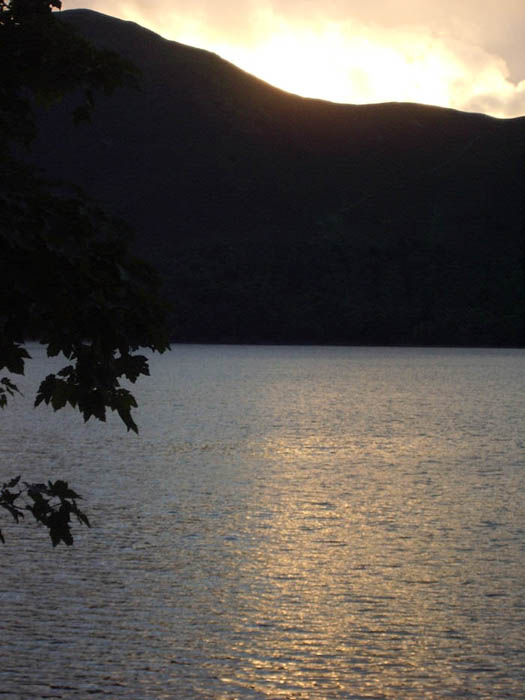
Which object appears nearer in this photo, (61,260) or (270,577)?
(61,260)

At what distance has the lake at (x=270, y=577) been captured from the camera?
1067 cm

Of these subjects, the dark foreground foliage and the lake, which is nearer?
the dark foreground foliage

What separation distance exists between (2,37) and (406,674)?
7077 millimetres

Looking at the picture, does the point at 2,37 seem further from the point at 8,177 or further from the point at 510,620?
the point at 510,620

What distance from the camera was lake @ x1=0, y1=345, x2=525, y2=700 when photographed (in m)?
10.7

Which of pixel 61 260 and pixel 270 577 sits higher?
pixel 61 260

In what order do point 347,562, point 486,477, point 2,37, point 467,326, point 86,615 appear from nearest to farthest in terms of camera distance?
point 2,37 → point 86,615 → point 347,562 → point 486,477 → point 467,326

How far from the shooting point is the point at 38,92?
7109 millimetres

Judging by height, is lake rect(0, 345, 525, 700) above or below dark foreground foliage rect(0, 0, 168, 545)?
below

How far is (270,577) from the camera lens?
14.9 m

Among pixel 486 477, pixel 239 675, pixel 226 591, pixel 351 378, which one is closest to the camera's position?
pixel 239 675

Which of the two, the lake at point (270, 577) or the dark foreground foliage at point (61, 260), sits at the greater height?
the dark foreground foliage at point (61, 260)

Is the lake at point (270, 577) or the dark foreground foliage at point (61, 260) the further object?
Answer: the lake at point (270, 577)

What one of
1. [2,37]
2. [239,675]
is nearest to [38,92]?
[2,37]
